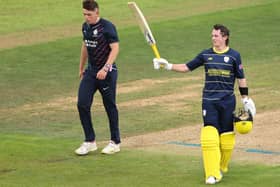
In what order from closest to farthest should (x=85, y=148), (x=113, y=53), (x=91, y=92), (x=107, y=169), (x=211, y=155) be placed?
(x=211, y=155), (x=107, y=169), (x=113, y=53), (x=91, y=92), (x=85, y=148)

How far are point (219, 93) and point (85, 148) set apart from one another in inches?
104

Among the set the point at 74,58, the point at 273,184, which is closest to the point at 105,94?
the point at 273,184

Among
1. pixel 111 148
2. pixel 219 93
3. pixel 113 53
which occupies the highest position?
pixel 113 53

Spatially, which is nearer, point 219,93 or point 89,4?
point 219,93

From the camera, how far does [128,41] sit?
24641 mm

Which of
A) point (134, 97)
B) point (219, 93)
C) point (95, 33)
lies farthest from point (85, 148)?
point (134, 97)

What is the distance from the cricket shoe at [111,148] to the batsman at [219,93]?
7.01 ft

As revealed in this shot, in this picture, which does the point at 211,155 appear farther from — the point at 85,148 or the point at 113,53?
the point at 85,148

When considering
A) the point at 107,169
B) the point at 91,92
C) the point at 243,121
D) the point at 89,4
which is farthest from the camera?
the point at 91,92

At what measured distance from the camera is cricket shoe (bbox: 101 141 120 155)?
12.5 metres

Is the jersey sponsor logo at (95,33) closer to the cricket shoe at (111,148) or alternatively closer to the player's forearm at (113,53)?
the player's forearm at (113,53)

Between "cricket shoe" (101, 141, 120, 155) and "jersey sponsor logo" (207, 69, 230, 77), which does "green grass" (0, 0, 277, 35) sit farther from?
"jersey sponsor logo" (207, 69, 230, 77)

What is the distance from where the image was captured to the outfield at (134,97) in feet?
37.0

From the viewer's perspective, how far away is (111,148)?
41.2ft
